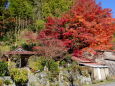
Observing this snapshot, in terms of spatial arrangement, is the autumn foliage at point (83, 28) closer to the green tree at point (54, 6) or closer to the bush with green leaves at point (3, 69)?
the green tree at point (54, 6)

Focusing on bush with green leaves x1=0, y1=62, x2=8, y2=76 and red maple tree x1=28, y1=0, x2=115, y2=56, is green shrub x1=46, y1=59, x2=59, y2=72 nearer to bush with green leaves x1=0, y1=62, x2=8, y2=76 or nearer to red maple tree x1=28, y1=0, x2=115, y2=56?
bush with green leaves x1=0, y1=62, x2=8, y2=76

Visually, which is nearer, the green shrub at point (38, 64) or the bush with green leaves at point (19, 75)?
the bush with green leaves at point (19, 75)

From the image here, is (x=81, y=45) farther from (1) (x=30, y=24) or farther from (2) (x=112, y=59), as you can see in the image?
(1) (x=30, y=24)

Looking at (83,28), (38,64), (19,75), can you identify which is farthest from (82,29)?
(19,75)

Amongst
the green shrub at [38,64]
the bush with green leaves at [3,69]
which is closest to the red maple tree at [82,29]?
the green shrub at [38,64]

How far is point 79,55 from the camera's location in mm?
19406

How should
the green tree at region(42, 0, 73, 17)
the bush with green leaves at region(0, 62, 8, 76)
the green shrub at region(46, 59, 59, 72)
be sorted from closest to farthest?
1. the bush with green leaves at region(0, 62, 8, 76)
2. the green shrub at region(46, 59, 59, 72)
3. the green tree at region(42, 0, 73, 17)

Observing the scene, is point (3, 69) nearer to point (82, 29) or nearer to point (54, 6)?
point (82, 29)

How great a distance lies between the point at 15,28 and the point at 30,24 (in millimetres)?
2620

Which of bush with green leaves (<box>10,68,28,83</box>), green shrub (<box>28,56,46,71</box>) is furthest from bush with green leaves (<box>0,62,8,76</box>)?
green shrub (<box>28,56,46,71</box>)

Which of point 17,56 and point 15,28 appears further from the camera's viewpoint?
point 15,28

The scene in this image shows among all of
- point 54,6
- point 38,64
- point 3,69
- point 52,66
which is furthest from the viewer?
point 54,6

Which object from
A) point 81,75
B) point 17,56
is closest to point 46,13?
point 17,56

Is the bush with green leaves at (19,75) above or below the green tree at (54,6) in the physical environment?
below
